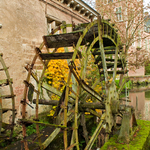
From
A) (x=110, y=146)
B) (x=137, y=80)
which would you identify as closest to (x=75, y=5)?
(x=110, y=146)

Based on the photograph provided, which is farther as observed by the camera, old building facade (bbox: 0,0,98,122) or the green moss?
old building facade (bbox: 0,0,98,122)

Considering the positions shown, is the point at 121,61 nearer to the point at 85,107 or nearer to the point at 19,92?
the point at 85,107

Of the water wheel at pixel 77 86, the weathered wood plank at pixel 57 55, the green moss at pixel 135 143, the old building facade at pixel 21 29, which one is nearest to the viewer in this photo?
the water wheel at pixel 77 86

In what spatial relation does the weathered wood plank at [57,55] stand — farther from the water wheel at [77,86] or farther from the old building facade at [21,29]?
the old building facade at [21,29]

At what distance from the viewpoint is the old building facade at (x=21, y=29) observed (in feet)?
17.7

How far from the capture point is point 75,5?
8.64 m

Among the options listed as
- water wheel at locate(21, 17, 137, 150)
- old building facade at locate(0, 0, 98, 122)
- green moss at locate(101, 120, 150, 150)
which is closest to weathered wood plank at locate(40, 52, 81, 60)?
water wheel at locate(21, 17, 137, 150)

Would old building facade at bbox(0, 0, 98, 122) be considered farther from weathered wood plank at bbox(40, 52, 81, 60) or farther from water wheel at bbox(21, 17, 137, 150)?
weathered wood plank at bbox(40, 52, 81, 60)

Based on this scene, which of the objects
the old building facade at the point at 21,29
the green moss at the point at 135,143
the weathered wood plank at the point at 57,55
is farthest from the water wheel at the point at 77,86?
the old building facade at the point at 21,29

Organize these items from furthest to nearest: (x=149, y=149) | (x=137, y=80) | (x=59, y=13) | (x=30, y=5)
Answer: (x=137, y=80)
(x=59, y=13)
(x=30, y=5)
(x=149, y=149)

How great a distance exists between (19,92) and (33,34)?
2.38 m

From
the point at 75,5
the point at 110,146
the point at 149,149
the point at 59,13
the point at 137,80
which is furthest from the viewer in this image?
the point at 137,80

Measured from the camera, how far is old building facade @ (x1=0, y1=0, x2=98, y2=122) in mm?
5392

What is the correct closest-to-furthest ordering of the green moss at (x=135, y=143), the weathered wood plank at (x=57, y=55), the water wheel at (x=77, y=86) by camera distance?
the water wheel at (x=77, y=86)
the weathered wood plank at (x=57, y=55)
the green moss at (x=135, y=143)
